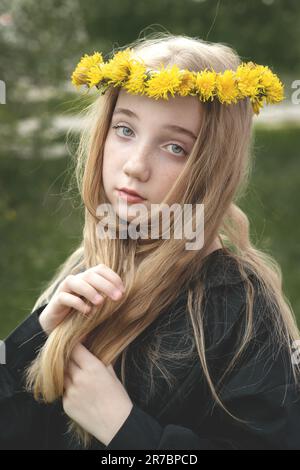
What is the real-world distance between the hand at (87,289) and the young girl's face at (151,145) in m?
0.23

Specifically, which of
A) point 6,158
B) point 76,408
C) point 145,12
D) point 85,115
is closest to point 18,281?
point 6,158

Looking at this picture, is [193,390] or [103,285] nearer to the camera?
[103,285]

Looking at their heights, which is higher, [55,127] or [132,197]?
[55,127]

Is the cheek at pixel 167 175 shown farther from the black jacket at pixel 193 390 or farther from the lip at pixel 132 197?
the black jacket at pixel 193 390

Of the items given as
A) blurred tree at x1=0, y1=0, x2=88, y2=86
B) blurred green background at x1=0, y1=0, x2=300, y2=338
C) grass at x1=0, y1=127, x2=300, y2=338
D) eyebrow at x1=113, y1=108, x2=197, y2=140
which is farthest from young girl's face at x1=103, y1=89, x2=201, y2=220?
blurred tree at x1=0, y1=0, x2=88, y2=86

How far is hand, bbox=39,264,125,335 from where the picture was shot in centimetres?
188

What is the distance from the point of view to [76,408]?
1996 millimetres

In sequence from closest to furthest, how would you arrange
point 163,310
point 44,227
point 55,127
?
point 163,310 < point 44,227 < point 55,127

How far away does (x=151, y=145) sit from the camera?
2.01 m

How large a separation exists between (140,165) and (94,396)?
25.3 inches

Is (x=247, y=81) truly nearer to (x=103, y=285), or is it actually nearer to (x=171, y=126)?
(x=171, y=126)

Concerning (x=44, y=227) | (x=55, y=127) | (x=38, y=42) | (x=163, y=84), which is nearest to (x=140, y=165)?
(x=163, y=84)
